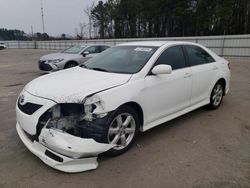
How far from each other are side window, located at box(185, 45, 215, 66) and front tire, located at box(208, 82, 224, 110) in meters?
0.61

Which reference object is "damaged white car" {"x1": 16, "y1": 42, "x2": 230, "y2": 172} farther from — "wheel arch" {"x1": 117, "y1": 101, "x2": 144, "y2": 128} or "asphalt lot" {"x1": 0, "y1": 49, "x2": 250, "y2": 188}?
"asphalt lot" {"x1": 0, "y1": 49, "x2": 250, "y2": 188}

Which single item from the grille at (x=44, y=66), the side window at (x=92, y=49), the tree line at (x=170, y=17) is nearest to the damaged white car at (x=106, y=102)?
the grille at (x=44, y=66)

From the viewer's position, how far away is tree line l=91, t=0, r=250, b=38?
2852cm

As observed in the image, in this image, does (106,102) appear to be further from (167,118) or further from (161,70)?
(167,118)

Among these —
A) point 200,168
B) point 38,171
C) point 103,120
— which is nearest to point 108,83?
point 103,120

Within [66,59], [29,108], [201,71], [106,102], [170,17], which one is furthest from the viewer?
[170,17]

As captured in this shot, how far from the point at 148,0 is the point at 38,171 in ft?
123

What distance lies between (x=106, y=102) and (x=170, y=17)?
35495mm

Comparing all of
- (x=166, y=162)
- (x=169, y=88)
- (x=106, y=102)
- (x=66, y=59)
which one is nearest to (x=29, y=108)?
(x=106, y=102)

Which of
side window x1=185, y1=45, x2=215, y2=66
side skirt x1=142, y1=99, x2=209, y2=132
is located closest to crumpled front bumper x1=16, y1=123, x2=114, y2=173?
side skirt x1=142, y1=99, x2=209, y2=132

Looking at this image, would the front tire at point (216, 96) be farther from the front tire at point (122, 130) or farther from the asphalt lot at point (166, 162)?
the front tire at point (122, 130)

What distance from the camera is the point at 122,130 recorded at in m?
3.34

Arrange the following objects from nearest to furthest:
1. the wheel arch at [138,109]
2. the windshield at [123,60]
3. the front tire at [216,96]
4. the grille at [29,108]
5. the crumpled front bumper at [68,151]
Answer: the crumpled front bumper at [68,151] < the grille at [29,108] < the wheel arch at [138,109] < the windshield at [123,60] < the front tire at [216,96]

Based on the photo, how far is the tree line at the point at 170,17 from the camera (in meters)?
28.5
